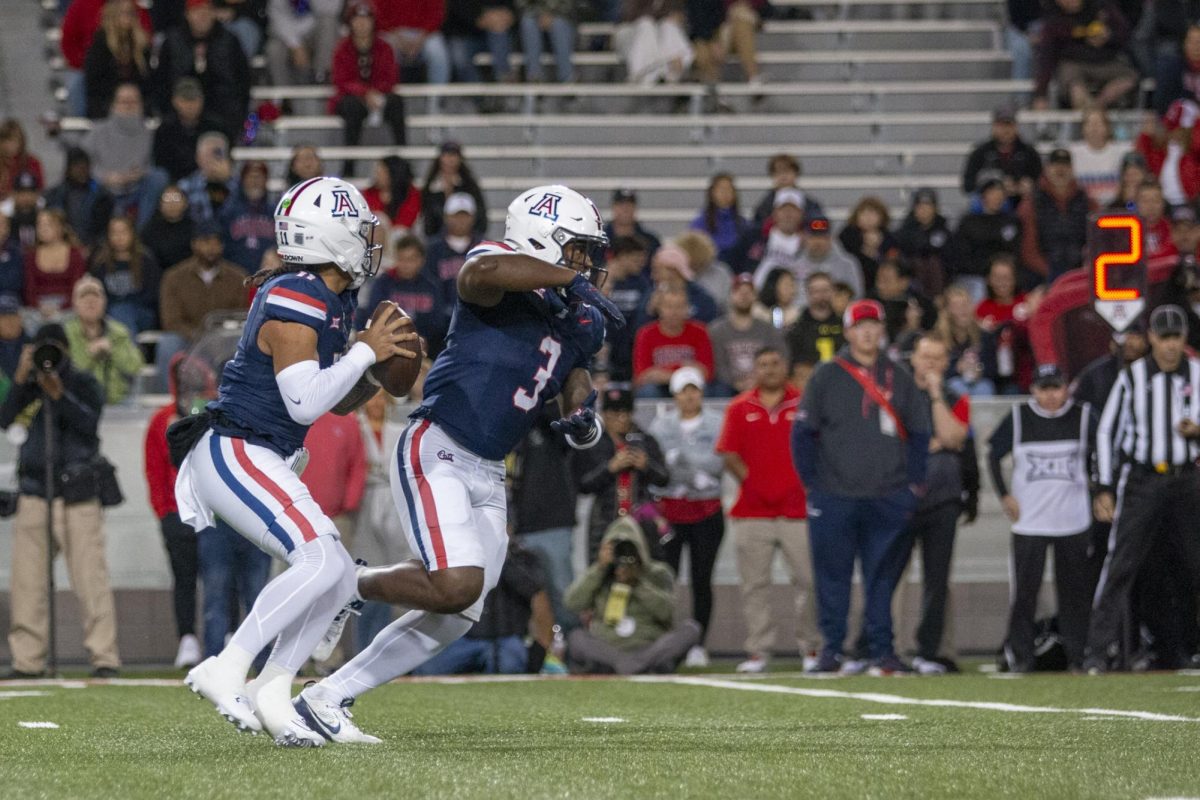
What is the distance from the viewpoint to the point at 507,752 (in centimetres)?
603

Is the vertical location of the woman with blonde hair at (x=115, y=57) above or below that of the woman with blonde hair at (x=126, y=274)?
above

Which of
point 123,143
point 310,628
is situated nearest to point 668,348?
point 123,143

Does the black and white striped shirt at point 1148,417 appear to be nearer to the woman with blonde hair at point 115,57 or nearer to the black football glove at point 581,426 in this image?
the black football glove at point 581,426

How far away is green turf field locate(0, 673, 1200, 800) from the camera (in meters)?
5.03

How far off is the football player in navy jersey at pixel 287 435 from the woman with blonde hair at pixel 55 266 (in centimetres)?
813

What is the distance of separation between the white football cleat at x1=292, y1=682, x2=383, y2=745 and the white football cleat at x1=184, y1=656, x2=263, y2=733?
0.37m

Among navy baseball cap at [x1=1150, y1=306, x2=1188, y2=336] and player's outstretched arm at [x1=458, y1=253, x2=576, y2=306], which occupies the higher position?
player's outstretched arm at [x1=458, y1=253, x2=576, y2=306]

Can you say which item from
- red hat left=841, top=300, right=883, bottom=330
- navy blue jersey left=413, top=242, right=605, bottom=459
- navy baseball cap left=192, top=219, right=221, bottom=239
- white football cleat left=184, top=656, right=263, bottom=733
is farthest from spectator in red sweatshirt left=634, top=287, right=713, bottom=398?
white football cleat left=184, top=656, right=263, bottom=733

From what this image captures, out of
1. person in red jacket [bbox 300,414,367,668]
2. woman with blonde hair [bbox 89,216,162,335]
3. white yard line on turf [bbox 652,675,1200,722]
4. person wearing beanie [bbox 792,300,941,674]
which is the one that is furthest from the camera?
woman with blonde hair [bbox 89,216,162,335]

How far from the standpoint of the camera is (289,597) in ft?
19.7

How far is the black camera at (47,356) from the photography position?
1120 cm

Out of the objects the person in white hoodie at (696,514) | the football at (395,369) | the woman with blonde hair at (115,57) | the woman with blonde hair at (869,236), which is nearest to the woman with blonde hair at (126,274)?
the woman with blonde hair at (115,57)

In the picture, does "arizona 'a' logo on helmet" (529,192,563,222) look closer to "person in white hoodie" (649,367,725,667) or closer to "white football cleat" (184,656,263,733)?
"white football cleat" (184,656,263,733)

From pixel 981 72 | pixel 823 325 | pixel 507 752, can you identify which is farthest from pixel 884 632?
pixel 981 72
